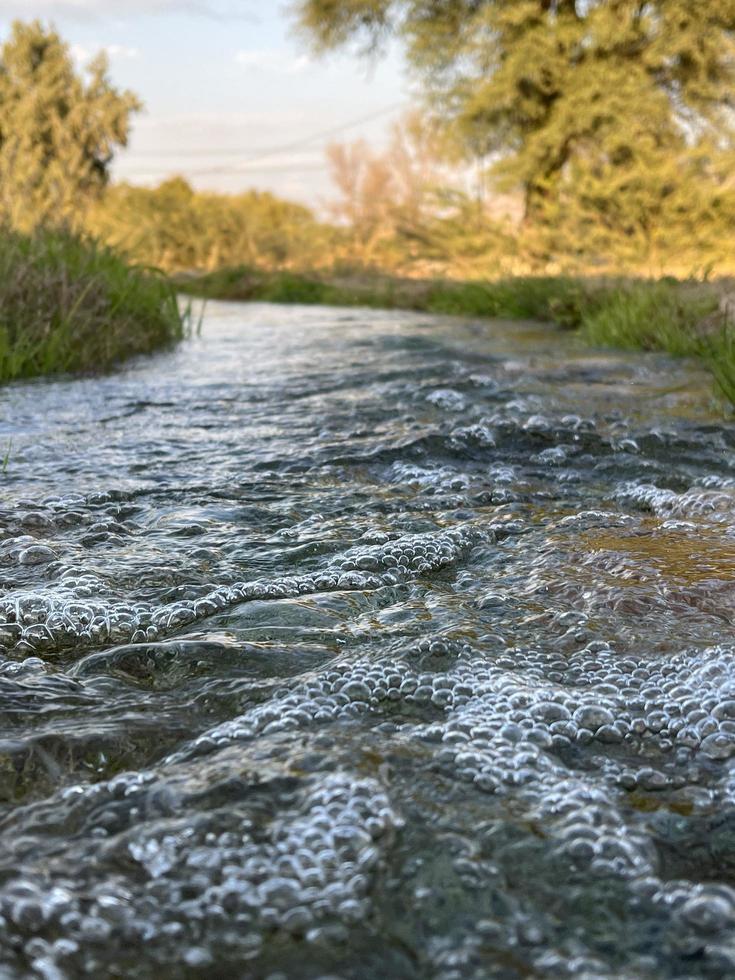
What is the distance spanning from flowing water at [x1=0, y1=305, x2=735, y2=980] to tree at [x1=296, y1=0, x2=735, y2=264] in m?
12.6

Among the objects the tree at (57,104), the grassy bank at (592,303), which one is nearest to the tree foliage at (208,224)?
the tree at (57,104)

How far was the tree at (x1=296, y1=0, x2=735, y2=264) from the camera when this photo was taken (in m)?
13.5

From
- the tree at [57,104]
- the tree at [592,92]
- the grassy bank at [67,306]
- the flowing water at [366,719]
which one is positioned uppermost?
the tree at [57,104]

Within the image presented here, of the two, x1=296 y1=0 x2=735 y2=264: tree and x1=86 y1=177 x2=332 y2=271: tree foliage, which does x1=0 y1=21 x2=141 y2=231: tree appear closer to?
x1=86 y1=177 x2=332 y2=271: tree foliage

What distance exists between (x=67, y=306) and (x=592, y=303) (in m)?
4.49

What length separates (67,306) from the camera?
4.80 meters

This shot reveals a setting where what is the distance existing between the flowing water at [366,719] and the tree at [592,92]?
41.2 ft

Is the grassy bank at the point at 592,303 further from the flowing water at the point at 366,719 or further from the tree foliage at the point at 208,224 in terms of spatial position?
the tree foliage at the point at 208,224

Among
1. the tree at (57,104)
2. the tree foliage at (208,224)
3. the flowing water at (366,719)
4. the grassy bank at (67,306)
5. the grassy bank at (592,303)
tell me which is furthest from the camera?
the tree at (57,104)

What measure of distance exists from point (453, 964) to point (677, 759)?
49 cm

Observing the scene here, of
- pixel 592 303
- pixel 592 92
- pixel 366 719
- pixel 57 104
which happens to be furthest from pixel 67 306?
pixel 57 104

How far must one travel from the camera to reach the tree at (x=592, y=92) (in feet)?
44.3

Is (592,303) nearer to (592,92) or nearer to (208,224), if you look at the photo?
(592,92)

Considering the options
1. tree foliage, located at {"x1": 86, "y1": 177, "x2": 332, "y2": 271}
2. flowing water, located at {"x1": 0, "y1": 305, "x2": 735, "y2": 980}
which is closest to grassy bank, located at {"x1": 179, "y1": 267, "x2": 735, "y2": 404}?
flowing water, located at {"x1": 0, "y1": 305, "x2": 735, "y2": 980}
